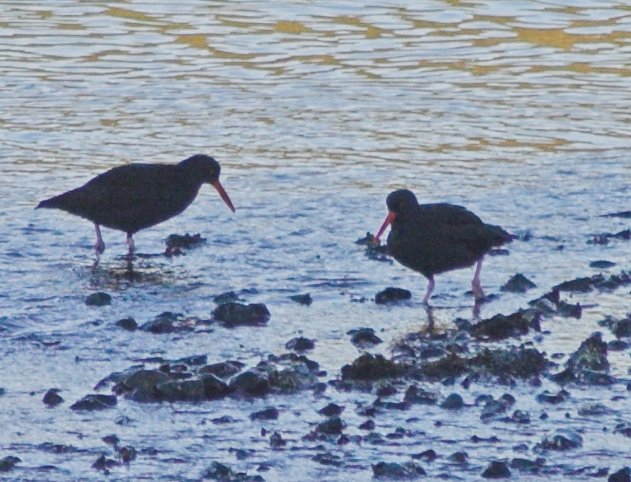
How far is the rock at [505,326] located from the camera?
8.95 meters

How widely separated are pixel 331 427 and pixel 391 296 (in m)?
2.70

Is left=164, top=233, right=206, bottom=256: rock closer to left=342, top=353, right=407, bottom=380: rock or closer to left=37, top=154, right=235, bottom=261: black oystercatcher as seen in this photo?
left=37, top=154, right=235, bottom=261: black oystercatcher

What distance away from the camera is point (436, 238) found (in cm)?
989

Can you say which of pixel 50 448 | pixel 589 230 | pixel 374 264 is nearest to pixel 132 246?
pixel 374 264

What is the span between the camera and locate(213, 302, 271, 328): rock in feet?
30.3

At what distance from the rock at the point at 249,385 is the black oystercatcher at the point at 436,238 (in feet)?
7.13

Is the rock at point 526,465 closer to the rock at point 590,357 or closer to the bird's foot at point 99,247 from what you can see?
the rock at point 590,357

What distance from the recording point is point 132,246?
11.2 metres

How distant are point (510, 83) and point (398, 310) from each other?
854 cm

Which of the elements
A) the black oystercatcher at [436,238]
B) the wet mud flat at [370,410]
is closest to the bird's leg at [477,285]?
the black oystercatcher at [436,238]

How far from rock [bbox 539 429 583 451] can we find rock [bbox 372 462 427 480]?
621mm

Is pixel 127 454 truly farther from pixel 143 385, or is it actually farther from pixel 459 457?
pixel 459 457

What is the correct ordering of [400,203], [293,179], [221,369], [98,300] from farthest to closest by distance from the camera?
[293,179]
[400,203]
[98,300]
[221,369]

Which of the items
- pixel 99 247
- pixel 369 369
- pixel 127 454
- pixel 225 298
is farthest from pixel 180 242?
pixel 127 454
